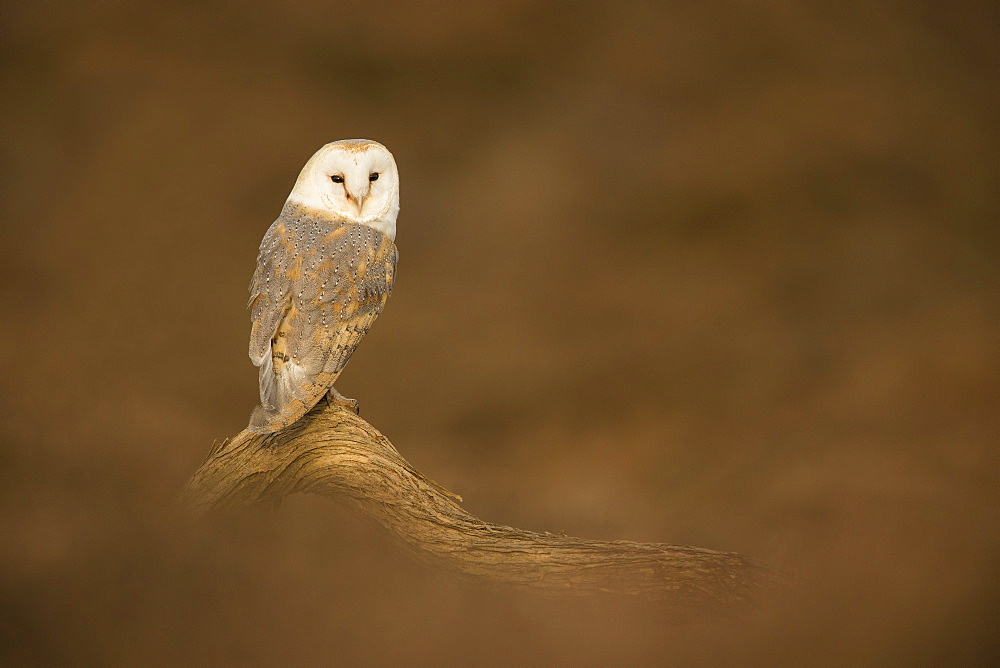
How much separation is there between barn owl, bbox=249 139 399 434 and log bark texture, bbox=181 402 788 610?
0.43 ft

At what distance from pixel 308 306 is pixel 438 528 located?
0.59 metres

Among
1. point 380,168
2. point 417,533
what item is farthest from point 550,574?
point 380,168

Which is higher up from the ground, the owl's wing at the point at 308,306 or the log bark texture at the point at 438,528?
the owl's wing at the point at 308,306

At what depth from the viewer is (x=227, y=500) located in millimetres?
2150

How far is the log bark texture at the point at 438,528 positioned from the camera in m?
2.11

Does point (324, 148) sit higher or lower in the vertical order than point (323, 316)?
higher

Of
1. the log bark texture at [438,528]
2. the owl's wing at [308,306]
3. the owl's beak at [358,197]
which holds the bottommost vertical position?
the log bark texture at [438,528]

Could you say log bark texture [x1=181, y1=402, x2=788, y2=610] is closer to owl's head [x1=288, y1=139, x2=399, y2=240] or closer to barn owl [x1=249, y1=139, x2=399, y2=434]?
barn owl [x1=249, y1=139, x2=399, y2=434]

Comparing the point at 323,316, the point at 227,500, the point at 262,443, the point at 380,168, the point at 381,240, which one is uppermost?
the point at 380,168

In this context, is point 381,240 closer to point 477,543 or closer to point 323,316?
point 323,316

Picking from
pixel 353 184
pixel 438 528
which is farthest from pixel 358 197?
pixel 438 528

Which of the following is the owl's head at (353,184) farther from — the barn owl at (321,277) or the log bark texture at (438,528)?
the log bark texture at (438,528)

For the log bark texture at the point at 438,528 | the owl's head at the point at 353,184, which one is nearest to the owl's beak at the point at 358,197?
the owl's head at the point at 353,184

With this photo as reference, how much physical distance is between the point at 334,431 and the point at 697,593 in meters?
0.90
